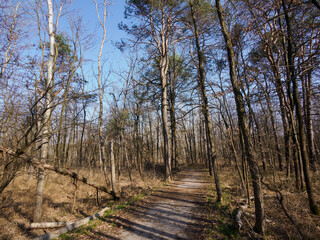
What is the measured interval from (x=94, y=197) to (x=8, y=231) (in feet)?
13.9

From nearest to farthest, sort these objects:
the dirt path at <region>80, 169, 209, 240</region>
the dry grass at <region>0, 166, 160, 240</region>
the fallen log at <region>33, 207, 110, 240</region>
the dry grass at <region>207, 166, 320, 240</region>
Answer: the dry grass at <region>207, 166, 320, 240</region> → the dirt path at <region>80, 169, 209, 240</region> → the fallen log at <region>33, 207, 110, 240</region> → the dry grass at <region>0, 166, 160, 240</region>

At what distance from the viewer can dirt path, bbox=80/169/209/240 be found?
500cm

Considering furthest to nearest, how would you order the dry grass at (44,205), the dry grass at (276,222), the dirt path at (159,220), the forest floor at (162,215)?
the dry grass at (44,205), the dirt path at (159,220), the forest floor at (162,215), the dry grass at (276,222)

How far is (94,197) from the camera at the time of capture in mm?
9844

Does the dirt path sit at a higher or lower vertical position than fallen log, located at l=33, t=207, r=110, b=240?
higher

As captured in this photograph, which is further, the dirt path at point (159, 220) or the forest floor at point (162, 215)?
the dirt path at point (159, 220)

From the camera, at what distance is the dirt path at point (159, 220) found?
500 cm

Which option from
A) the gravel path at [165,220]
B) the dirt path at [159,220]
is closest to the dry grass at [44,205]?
the dirt path at [159,220]

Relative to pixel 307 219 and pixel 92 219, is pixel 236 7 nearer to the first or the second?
pixel 307 219

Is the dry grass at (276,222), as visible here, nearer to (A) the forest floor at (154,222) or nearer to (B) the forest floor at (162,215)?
(B) the forest floor at (162,215)

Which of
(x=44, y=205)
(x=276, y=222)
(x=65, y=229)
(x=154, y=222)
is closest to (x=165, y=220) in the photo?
(x=154, y=222)

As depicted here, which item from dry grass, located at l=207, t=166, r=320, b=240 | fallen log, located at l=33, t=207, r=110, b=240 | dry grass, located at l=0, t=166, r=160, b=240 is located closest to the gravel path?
dry grass, located at l=207, t=166, r=320, b=240

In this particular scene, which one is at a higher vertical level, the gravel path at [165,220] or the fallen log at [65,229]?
the gravel path at [165,220]

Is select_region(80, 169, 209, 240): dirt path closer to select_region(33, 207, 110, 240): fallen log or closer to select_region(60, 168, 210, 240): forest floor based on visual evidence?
select_region(60, 168, 210, 240): forest floor
